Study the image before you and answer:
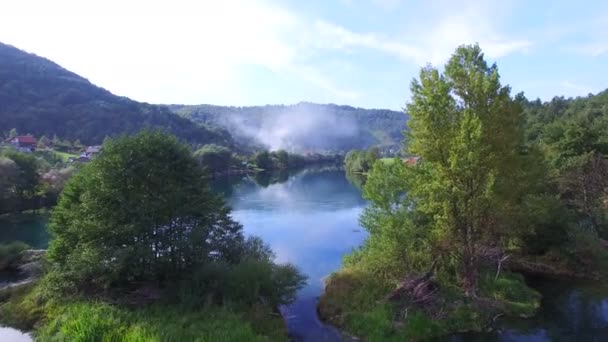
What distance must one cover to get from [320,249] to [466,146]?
74.9 ft

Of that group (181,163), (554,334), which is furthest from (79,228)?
(554,334)

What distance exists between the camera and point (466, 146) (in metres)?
20.3

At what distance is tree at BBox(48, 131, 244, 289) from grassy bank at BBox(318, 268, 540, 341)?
7.18 meters

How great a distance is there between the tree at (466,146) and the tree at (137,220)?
1290 centimetres

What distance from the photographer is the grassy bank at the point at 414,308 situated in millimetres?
20188

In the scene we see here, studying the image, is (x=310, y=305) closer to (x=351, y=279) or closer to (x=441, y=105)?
(x=351, y=279)

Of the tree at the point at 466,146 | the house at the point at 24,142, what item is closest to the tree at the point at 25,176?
the house at the point at 24,142

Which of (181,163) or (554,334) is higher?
(181,163)

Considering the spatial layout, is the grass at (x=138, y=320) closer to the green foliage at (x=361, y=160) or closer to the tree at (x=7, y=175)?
the tree at (x=7, y=175)

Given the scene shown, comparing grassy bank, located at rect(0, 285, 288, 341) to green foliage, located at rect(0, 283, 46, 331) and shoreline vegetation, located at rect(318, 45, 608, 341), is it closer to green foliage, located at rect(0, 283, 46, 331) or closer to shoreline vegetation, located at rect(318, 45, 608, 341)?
green foliage, located at rect(0, 283, 46, 331)

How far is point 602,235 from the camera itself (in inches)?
1374

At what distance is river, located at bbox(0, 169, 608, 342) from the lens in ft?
67.6

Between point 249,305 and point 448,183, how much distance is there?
12553mm

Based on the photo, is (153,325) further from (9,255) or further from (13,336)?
(9,255)
